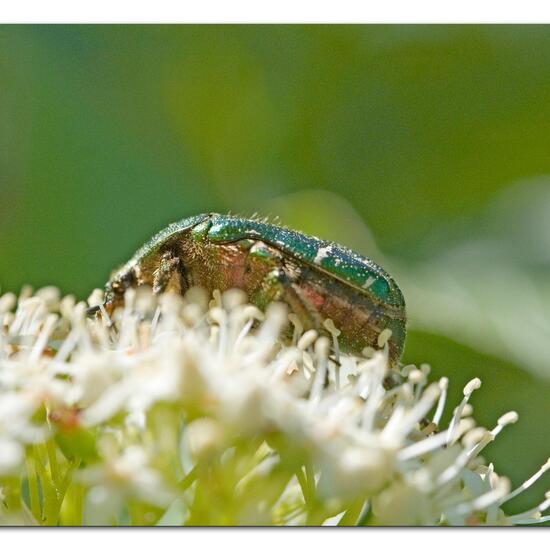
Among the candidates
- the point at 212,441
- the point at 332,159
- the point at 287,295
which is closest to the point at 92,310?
the point at 287,295

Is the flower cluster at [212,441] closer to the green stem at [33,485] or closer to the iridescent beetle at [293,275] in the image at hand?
the green stem at [33,485]

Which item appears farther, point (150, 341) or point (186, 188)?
point (186, 188)

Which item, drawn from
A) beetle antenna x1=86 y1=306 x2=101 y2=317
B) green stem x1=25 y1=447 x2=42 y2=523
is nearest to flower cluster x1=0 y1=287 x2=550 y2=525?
green stem x1=25 y1=447 x2=42 y2=523

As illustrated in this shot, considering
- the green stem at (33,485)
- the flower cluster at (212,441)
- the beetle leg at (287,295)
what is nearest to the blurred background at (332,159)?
the beetle leg at (287,295)

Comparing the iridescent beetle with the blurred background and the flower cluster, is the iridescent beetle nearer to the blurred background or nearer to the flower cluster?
the flower cluster
